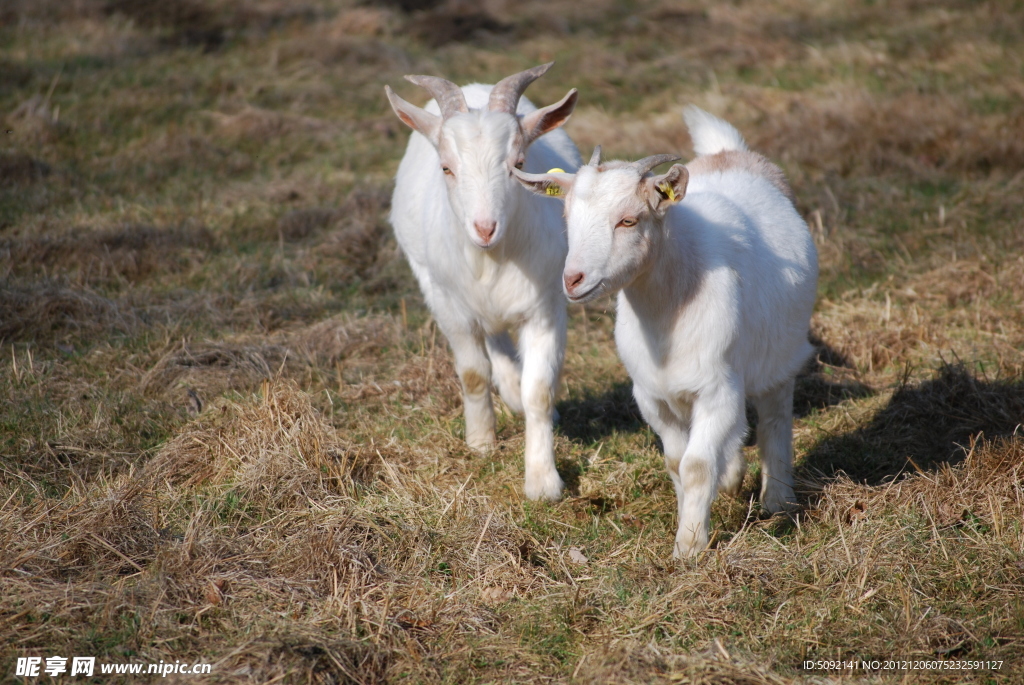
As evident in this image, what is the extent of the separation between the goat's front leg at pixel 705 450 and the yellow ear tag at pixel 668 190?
0.77 metres

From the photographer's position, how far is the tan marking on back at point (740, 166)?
4598mm

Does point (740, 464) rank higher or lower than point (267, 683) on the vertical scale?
lower

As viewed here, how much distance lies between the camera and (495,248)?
441 cm

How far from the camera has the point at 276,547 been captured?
3.77m

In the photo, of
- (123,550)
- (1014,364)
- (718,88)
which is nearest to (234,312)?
(123,550)

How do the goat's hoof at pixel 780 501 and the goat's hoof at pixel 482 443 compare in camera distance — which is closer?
the goat's hoof at pixel 780 501

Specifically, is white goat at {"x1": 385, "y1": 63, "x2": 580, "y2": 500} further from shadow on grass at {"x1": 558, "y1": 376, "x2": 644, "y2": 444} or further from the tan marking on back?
the tan marking on back

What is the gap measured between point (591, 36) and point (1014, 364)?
1040 cm

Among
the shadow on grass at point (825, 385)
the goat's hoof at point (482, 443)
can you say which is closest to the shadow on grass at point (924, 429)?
the shadow on grass at point (825, 385)

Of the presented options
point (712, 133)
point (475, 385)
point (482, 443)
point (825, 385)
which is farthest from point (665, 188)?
point (825, 385)

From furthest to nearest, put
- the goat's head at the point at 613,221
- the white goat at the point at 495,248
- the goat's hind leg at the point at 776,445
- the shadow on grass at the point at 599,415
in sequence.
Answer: the shadow on grass at the point at 599,415 → the goat's hind leg at the point at 776,445 → the white goat at the point at 495,248 → the goat's head at the point at 613,221

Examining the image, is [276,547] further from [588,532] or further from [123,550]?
[588,532]

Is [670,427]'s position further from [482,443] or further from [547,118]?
[547,118]

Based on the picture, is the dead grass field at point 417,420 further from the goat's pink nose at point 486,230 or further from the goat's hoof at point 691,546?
the goat's pink nose at point 486,230
